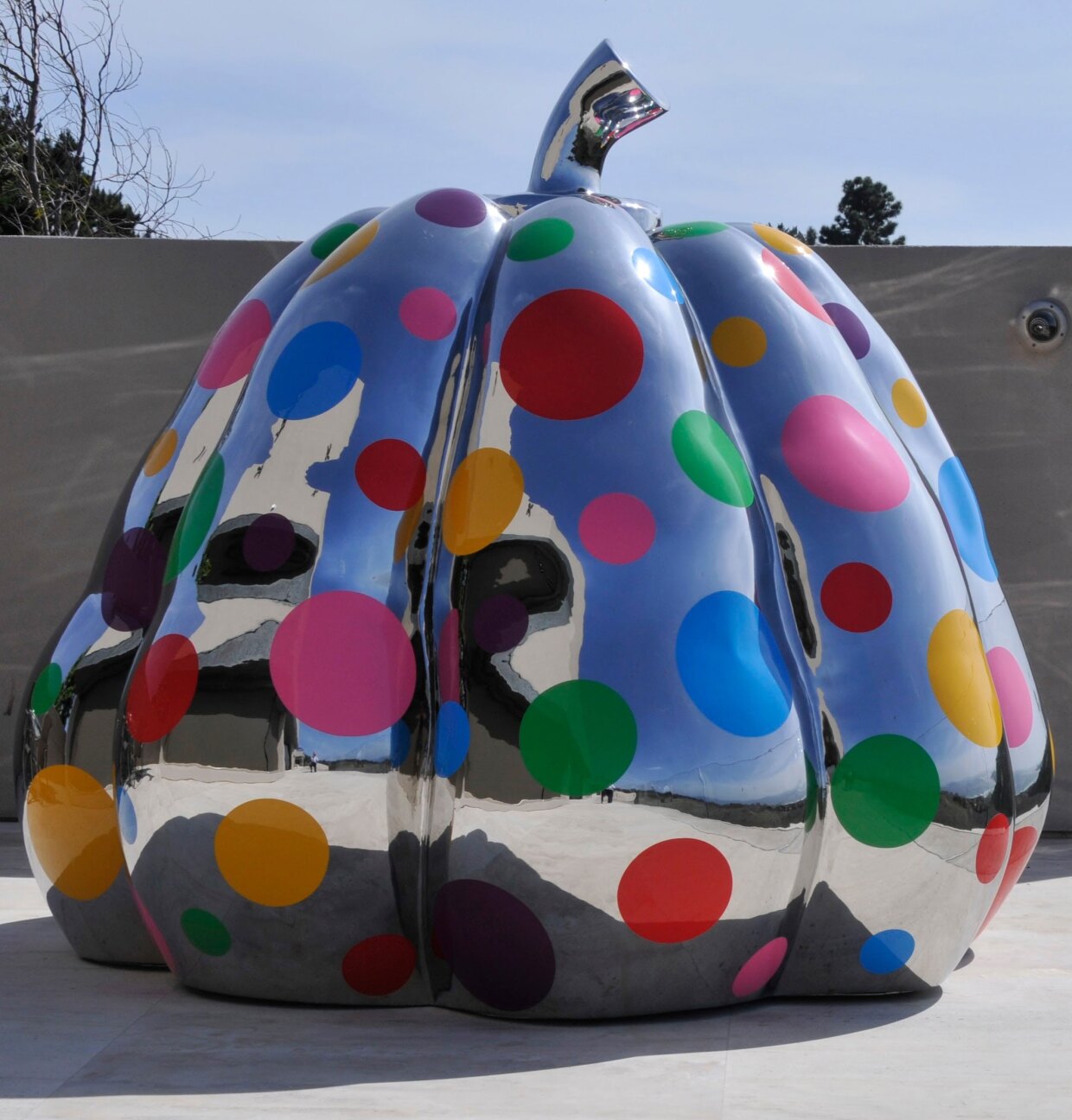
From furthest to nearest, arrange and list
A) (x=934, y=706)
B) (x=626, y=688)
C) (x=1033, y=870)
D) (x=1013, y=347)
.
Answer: (x=1013, y=347) < (x=1033, y=870) < (x=934, y=706) < (x=626, y=688)

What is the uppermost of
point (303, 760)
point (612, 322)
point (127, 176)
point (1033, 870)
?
point (127, 176)

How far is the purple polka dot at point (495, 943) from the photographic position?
2672 mm

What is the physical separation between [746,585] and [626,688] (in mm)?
306

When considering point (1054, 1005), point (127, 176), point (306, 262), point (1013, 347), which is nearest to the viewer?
point (1054, 1005)

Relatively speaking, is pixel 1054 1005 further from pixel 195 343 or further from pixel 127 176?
pixel 127 176

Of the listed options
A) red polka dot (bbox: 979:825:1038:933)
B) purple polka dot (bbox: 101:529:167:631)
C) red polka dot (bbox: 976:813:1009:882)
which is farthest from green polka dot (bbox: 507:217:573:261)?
red polka dot (bbox: 979:825:1038:933)

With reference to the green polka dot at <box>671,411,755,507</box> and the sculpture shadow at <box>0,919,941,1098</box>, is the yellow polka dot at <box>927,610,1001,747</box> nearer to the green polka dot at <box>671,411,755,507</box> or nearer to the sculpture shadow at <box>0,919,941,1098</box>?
the green polka dot at <box>671,411,755,507</box>

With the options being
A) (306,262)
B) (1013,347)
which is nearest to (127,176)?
(1013,347)

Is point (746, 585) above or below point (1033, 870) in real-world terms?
above

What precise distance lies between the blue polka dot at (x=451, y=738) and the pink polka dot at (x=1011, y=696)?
3.58 feet

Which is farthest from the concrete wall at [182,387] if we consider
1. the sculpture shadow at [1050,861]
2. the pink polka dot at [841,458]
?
the pink polka dot at [841,458]

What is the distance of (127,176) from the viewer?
40.4 feet

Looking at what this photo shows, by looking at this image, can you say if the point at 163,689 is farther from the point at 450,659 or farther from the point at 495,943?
the point at 495,943

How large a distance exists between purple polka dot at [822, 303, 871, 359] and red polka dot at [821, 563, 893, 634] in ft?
2.15
